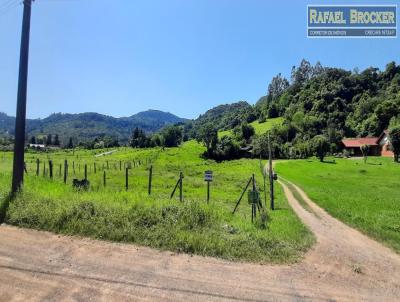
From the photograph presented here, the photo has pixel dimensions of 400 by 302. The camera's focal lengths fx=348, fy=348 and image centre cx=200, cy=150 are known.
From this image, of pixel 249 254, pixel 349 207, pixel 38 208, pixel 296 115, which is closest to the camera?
pixel 249 254

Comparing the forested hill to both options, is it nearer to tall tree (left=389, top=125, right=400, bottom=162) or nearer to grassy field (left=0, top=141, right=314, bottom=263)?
tall tree (left=389, top=125, right=400, bottom=162)

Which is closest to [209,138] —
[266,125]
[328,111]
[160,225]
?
[266,125]

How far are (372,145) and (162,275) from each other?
334 ft

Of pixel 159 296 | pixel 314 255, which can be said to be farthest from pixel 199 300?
pixel 314 255

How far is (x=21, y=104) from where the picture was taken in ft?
51.0

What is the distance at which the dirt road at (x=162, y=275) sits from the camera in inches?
303

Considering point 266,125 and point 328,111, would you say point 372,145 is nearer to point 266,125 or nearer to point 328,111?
point 328,111

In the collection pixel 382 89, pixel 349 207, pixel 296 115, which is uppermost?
pixel 382 89

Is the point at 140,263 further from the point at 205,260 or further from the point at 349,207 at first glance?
the point at 349,207

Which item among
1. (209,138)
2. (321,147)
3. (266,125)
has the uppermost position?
(266,125)

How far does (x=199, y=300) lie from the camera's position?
7.44m

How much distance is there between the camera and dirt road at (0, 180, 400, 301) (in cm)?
769

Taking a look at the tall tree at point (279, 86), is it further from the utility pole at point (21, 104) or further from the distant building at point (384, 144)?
the utility pole at point (21, 104)

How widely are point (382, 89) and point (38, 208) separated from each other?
151 meters
